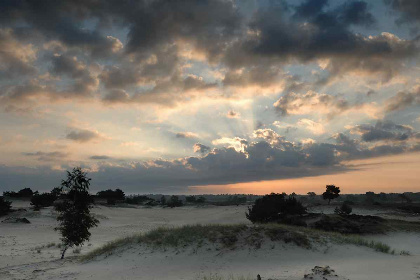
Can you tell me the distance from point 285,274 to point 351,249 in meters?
8.42

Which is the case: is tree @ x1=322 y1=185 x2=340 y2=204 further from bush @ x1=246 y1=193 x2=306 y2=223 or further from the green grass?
the green grass

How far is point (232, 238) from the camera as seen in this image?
21.0 metres

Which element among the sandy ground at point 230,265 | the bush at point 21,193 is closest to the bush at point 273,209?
the sandy ground at point 230,265

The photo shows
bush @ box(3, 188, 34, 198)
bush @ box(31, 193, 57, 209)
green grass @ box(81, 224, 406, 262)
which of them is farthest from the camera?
bush @ box(3, 188, 34, 198)

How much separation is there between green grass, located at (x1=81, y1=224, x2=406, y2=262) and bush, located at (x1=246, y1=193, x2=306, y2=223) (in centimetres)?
1438

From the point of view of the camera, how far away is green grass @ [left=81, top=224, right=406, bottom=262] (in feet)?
67.4

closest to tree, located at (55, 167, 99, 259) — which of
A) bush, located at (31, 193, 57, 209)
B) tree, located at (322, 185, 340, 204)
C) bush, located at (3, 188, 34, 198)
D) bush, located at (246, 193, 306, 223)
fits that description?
bush, located at (246, 193, 306, 223)

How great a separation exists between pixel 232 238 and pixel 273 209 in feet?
57.4

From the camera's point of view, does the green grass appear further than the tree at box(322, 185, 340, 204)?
No

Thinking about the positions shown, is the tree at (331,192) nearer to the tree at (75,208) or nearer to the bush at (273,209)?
the bush at (273,209)

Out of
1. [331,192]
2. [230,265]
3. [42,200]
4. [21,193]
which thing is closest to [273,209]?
[230,265]

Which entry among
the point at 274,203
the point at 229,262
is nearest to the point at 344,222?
the point at 274,203

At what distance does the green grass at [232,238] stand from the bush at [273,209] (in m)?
14.4

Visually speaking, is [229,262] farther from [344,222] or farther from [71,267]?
[344,222]
